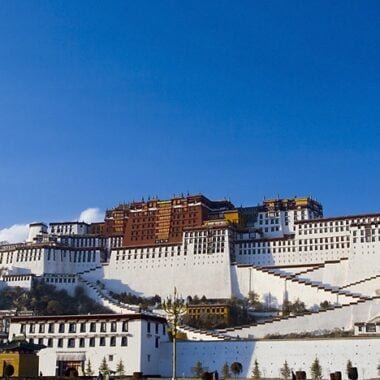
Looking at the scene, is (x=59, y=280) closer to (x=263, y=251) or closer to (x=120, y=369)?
(x=263, y=251)

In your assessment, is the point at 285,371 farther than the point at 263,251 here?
No

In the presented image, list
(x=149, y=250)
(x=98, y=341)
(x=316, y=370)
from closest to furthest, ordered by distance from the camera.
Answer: (x=316, y=370)
(x=98, y=341)
(x=149, y=250)

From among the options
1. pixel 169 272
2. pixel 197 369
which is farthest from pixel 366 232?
pixel 197 369

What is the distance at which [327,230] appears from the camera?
8500 centimetres

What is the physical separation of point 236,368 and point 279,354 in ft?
11.3

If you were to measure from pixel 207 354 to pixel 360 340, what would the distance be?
36.4ft

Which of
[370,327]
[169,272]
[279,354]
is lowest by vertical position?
[279,354]

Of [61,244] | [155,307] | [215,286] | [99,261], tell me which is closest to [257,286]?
[215,286]

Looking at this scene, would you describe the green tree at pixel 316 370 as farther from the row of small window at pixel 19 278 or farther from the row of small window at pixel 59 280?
the row of small window at pixel 19 278

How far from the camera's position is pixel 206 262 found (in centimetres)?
8594

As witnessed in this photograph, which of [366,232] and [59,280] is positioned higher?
[366,232]

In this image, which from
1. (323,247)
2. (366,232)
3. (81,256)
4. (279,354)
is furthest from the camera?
(81,256)

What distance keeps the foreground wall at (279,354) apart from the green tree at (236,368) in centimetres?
34

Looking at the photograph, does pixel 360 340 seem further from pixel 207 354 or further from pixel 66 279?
pixel 66 279
